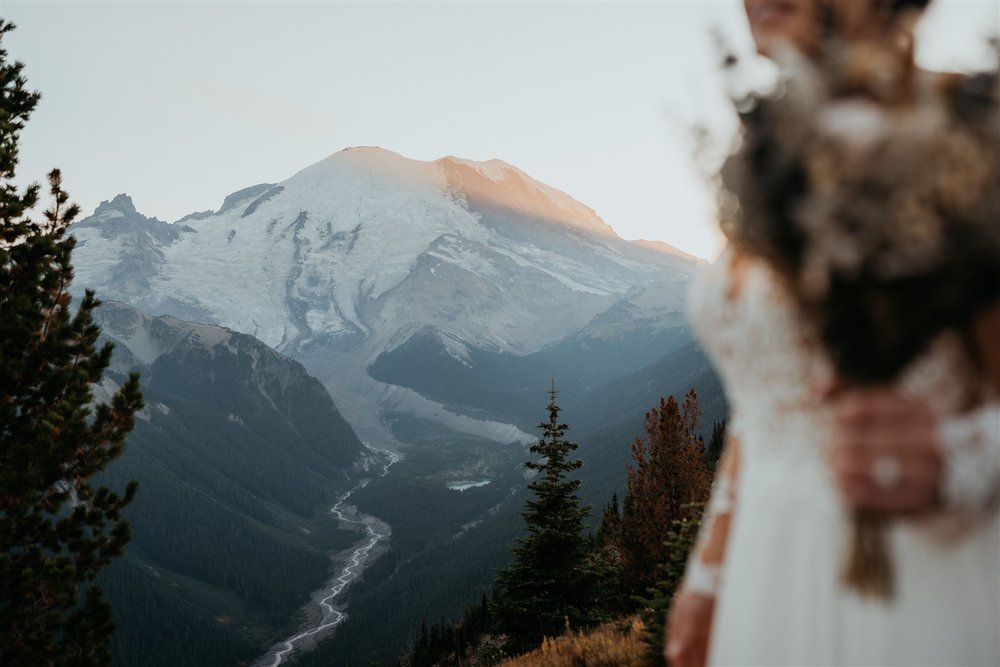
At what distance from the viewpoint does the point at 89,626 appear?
8883 mm

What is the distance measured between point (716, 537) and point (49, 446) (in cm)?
927

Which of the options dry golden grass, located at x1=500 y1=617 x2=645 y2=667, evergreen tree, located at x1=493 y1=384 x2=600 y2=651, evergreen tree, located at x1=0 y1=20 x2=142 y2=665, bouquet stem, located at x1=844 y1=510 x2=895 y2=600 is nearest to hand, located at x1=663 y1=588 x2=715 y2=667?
bouquet stem, located at x1=844 y1=510 x2=895 y2=600

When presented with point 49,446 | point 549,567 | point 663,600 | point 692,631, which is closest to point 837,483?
point 692,631

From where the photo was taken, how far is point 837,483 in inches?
51.1

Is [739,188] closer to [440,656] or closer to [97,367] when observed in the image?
[97,367]

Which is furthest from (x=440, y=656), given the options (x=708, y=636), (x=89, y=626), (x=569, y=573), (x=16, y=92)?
(x=708, y=636)

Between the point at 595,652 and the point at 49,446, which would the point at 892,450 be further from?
the point at 49,446

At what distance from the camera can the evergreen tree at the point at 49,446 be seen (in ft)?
27.7

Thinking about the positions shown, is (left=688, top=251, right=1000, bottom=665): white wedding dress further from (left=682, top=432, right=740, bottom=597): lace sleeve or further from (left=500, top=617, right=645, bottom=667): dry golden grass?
(left=500, top=617, right=645, bottom=667): dry golden grass

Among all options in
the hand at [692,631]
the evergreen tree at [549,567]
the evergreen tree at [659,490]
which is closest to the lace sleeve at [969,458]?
the hand at [692,631]

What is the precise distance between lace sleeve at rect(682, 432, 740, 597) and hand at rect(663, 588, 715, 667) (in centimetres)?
3

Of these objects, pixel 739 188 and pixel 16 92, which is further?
pixel 16 92

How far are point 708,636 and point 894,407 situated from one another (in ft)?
2.86

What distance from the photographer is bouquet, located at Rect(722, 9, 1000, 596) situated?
3.87 ft
